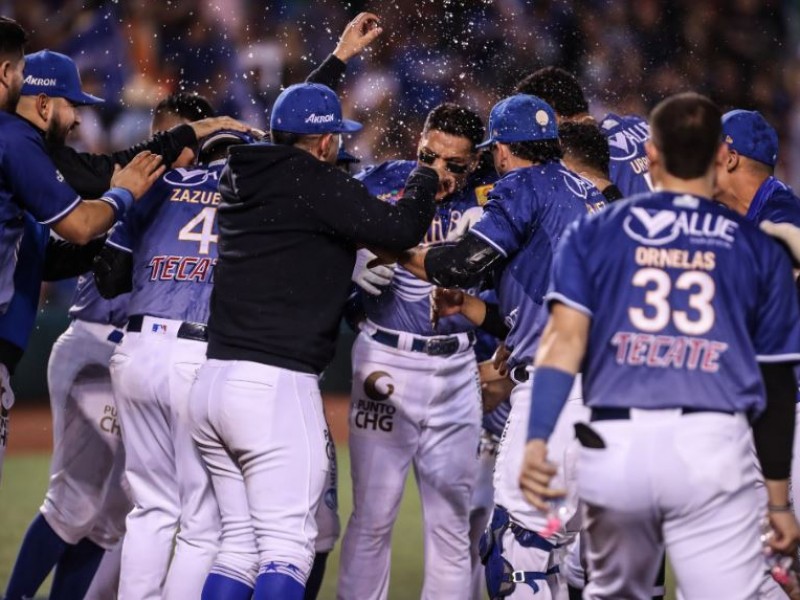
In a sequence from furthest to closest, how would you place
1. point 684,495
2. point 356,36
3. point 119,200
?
point 356,36, point 119,200, point 684,495

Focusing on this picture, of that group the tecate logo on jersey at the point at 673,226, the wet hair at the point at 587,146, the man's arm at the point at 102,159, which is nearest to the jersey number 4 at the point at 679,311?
the tecate logo on jersey at the point at 673,226

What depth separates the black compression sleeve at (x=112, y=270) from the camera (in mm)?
5980

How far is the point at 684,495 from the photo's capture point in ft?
12.6

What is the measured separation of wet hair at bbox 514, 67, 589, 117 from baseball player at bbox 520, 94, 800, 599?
2691mm

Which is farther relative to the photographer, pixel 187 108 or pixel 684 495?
pixel 187 108

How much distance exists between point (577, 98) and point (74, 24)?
8.33 meters

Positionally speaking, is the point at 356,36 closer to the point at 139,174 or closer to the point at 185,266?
the point at 139,174

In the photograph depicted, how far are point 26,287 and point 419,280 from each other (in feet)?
6.36

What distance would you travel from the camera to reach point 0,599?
6.66 metres

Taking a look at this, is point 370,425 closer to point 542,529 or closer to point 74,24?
point 542,529

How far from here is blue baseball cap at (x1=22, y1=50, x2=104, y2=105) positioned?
19.6 feet

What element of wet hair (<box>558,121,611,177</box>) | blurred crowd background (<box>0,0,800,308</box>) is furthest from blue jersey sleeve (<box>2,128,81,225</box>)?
blurred crowd background (<box>0,0,800,308</box>)

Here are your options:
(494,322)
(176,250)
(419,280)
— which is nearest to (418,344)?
(419,280)

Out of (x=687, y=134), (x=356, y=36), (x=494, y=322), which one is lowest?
(x=494, y=322)
